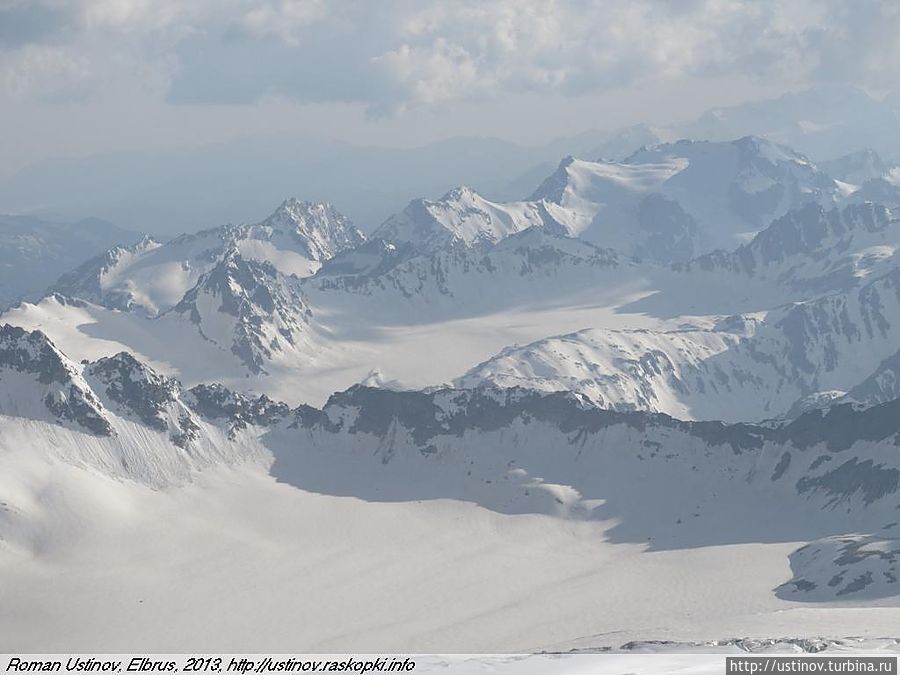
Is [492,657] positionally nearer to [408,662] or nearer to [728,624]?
[408,662]

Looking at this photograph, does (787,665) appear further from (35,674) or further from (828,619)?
(35,674)

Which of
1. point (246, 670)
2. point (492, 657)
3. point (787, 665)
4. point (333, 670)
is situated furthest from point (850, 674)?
point (246, 670)

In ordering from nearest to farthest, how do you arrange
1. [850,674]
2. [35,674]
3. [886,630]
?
[850,674] < [886,630] < [35,674]

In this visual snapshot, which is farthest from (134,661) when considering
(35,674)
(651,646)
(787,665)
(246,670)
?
(787,665)

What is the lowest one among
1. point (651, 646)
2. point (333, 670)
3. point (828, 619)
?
point (828, 619)

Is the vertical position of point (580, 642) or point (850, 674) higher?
point (850, 674)

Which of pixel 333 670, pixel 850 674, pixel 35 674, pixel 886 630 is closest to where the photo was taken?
pixel 850 674

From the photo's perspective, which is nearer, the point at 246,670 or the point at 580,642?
the point at 246,670
